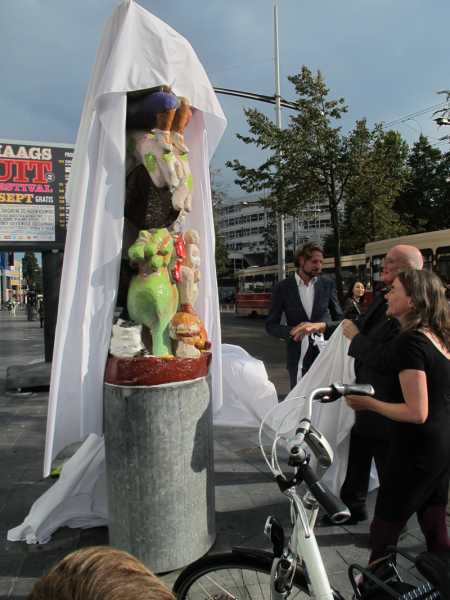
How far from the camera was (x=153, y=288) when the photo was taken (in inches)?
114

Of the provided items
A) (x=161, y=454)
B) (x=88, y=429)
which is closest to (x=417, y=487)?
(x=161, y=454)

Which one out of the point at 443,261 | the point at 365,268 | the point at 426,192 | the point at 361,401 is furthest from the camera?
the point at 426,192

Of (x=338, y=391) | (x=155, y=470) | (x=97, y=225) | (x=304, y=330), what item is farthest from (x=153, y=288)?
(x=304, y=330)

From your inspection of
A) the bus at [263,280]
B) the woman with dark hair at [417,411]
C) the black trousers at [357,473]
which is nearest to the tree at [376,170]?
the bus at [263,280]

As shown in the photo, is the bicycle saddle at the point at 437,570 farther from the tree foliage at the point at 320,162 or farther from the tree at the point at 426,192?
the tree at the point at 426,192

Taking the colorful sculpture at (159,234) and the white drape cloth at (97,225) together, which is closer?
the white drape cloth at (97,225)

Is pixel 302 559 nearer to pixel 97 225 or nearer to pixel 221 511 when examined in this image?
pixel 97 225

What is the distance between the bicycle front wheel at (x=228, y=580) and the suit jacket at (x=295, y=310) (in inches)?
102

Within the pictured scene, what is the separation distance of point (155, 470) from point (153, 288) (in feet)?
3.27

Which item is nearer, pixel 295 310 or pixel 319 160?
pixel 295 310

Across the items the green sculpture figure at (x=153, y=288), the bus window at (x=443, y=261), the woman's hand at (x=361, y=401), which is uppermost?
the bus window at (x=443, y=261)

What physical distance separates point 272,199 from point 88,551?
16.4m

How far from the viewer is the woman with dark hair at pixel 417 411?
7.35ft

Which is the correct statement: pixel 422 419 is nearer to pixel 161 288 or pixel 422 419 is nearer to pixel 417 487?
→ pixel 417 487
